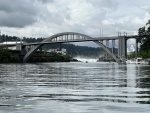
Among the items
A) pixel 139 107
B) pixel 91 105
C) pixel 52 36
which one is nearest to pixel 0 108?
pixel 91 105

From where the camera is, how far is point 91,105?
1619 centimetres

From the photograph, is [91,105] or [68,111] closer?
[68,111]

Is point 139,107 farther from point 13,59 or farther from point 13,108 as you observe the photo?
point 13,59

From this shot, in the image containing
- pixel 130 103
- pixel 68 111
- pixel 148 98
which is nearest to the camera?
pixel 68 111

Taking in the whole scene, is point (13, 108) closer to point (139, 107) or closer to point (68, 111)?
point (68, 111)

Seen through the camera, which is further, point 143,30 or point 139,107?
point 143,30

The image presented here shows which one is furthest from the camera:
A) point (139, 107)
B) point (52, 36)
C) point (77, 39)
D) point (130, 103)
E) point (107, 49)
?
point (52, 36)

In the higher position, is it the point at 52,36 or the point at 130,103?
the point at 52,36

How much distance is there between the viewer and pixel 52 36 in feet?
616

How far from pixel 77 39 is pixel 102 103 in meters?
158

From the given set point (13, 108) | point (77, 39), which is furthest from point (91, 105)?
point (77, 39)

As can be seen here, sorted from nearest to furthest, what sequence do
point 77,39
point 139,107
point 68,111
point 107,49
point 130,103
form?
point 68,111
point 139,107
point 130,103
point 107,49
point 77,39

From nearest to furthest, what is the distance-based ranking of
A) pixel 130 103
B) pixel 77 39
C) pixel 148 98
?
pixel 130 103, pixel 148 98, pixel 77 39

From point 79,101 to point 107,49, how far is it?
137 meters
